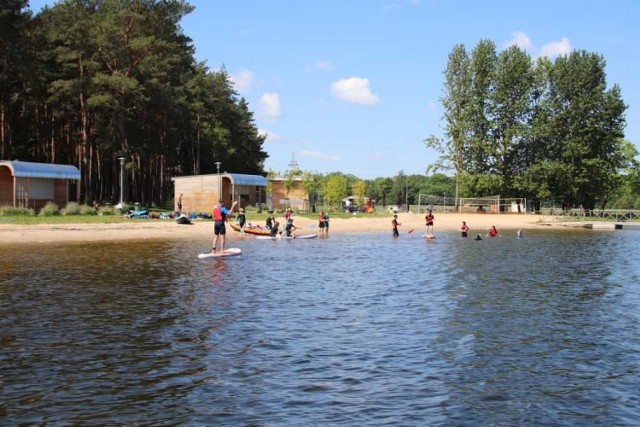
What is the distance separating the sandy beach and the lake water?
1399 cm

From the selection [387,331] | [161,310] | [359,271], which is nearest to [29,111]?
[359,271]

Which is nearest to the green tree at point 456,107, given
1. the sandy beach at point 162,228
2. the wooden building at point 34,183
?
the sandy beach at point 162,228

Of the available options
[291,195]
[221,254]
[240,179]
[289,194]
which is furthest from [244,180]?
[291,195]

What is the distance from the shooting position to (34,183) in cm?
4788

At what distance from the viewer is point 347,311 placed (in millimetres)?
15422

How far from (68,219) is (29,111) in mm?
26190

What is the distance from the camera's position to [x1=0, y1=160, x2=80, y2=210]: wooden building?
46062mm

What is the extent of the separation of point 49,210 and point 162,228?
9.25m

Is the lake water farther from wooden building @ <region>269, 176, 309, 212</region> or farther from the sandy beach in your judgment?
wooden building @ <region>269, 176, 309, 212</region>

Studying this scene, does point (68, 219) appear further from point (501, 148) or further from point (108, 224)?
point (501, 148)

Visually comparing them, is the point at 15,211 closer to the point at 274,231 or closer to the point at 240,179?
the point at 274,231

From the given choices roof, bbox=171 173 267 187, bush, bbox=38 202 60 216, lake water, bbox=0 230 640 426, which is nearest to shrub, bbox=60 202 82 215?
bush, bbox=38 202 60 216

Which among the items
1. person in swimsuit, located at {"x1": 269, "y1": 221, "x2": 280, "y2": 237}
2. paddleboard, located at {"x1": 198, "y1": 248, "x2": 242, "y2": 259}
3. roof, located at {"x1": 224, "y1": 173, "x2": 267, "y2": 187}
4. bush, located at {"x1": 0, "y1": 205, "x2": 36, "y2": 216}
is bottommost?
paddleboard, located at {"x1": 198, "y1": 248, "x2": 242, "y2": 259}

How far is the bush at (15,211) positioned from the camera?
43.0 metres
